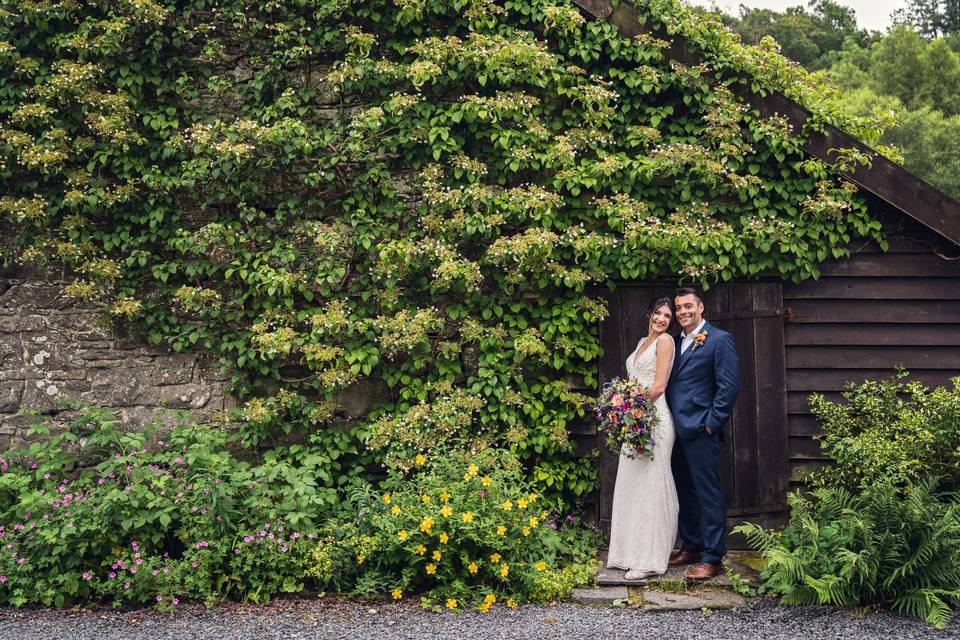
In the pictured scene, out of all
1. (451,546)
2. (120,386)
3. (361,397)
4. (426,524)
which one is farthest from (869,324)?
(120,386)

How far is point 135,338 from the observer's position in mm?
6969

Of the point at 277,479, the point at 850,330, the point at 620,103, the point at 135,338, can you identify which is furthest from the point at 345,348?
the point at 850,330

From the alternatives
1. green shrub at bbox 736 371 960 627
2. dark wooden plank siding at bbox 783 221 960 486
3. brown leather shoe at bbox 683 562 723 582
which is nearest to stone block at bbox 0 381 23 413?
brown leather shoe at bbox 683 562 723 582

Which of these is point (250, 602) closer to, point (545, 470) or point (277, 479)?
point (277, 479)

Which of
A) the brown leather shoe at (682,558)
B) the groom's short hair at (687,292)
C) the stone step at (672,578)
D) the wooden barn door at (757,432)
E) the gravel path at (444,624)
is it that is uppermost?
the groom's short hair at (687,292)

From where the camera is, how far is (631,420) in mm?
5828

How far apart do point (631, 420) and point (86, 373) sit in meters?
4.54

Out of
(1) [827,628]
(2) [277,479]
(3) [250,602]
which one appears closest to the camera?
(1) [827,628]

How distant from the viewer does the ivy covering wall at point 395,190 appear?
259 inches

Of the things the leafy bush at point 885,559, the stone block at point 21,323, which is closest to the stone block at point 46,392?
the stone block at point 21,323

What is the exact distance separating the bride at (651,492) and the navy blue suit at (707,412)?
0.12 m

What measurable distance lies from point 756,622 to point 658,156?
11.7ft

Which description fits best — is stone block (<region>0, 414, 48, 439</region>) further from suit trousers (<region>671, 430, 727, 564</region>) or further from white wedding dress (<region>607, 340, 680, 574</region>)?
suit trousers (<region>671, 430, 727, 564</region>)

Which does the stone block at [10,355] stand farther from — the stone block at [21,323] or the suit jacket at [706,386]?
the suit jacket at [706,386]
